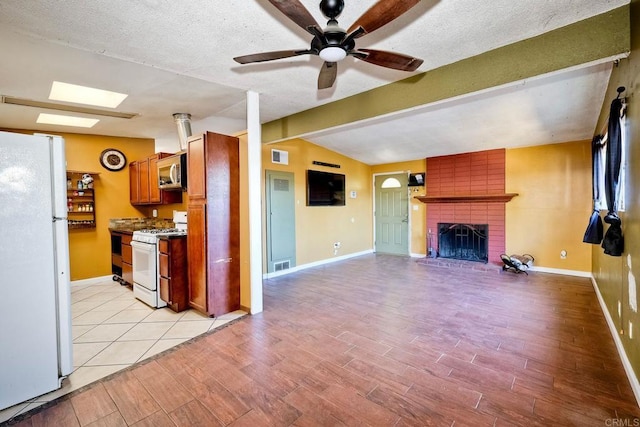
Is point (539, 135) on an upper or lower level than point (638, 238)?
upper

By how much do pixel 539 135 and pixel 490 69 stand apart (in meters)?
3.05

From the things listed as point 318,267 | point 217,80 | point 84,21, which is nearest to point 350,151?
point 318,267

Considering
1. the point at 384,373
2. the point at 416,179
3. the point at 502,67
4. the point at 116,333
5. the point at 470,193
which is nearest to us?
the point at 384,373

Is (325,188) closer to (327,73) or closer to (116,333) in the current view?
(327,73)

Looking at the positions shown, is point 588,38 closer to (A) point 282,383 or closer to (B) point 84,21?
(A) point 282,383

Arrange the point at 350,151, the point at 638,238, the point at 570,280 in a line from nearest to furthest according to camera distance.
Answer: the point at 638,238 → the point at 570,280 → the point at 350,151

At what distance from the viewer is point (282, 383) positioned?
2.07 meters

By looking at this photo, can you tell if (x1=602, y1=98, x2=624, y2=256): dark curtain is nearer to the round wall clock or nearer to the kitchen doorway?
the kitchen doorway

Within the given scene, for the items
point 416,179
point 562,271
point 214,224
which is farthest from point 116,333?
point 562,271

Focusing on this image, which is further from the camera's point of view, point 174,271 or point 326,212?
point 326,212

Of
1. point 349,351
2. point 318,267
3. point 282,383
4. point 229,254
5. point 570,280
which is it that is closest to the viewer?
point 282,383

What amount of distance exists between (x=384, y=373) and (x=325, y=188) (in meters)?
4.44

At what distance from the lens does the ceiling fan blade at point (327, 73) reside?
7.31 feet

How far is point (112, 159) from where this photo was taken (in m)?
5.00
